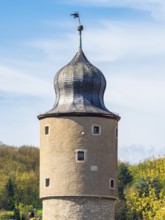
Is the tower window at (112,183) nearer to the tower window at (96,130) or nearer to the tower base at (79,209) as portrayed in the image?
the tower base at (79,209)

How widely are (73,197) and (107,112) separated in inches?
159

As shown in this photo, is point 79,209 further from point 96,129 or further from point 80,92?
point 80,92

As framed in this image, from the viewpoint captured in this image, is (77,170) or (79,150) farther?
(77,170)

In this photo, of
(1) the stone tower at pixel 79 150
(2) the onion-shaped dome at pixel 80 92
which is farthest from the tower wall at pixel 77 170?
(2) the onion-shaped dome at pixel 80 92

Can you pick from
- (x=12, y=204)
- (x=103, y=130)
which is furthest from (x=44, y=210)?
(x=12, y=204)

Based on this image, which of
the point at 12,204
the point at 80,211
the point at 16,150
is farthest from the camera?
the point at 16,150

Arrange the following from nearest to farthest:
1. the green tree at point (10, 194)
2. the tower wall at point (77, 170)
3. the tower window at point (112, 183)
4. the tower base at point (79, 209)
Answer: the tower base at point (79, 209), the tower wall at point (77, 170), the tower window at point (112, 183), the green tree at point (10, 194)

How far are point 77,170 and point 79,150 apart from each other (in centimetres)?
86

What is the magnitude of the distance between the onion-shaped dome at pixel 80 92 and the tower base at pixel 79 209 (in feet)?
12.0

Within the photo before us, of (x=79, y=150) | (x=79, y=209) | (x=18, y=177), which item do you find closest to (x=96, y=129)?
(x=79, y=150)

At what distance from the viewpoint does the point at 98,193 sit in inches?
1794

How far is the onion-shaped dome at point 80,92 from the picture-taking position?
152 ft

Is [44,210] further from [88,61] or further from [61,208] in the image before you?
[88,61]

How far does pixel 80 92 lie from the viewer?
46562mm
